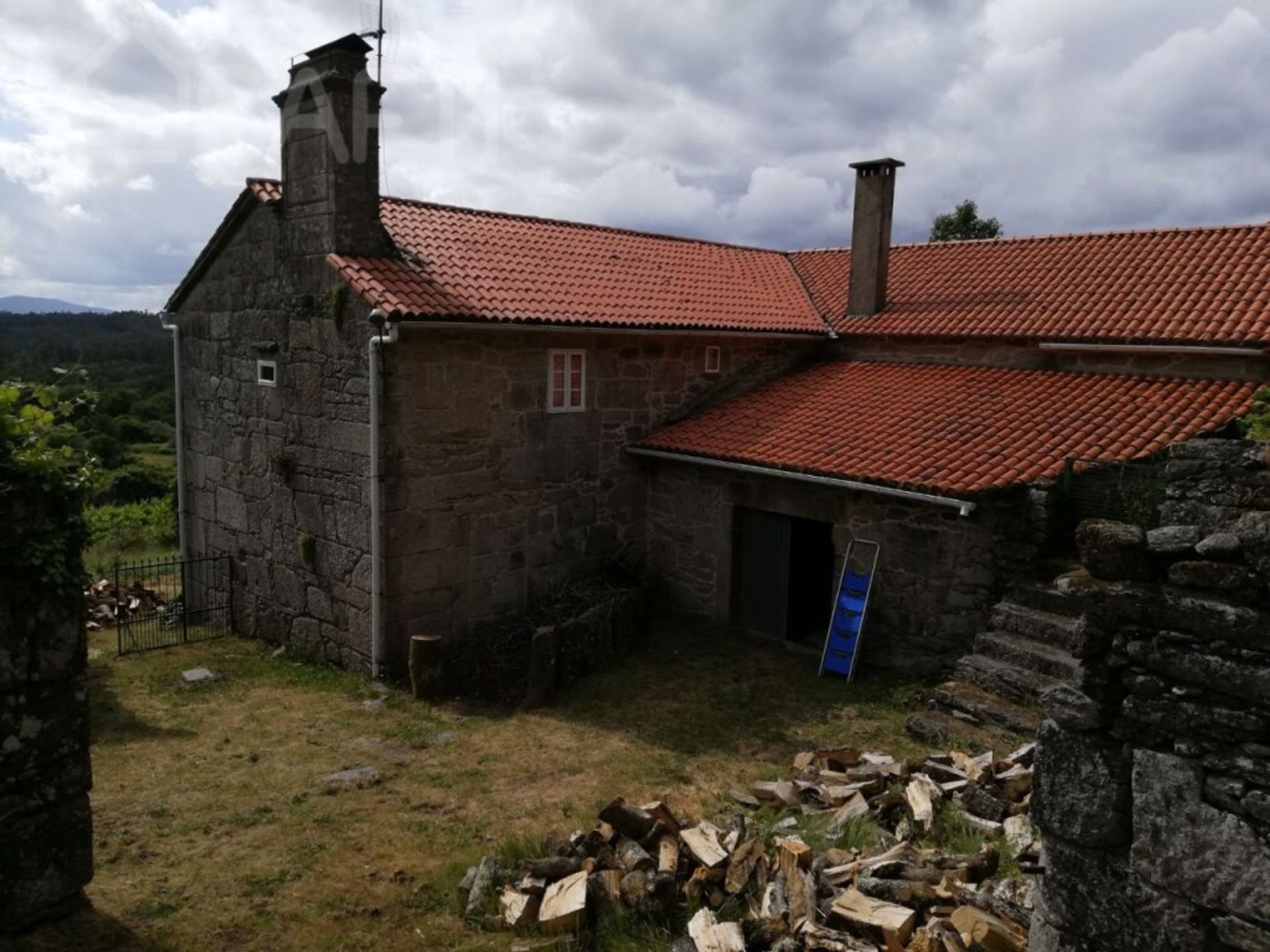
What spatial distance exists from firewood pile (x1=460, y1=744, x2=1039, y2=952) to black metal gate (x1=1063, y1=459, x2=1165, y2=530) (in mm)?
3394

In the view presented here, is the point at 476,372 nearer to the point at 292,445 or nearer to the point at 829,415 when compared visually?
the point at 292,445

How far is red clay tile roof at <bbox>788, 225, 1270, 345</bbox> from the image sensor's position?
11.5m

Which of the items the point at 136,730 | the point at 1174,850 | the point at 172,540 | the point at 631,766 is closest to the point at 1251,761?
the point at 1174,850

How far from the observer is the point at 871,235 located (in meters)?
15.0

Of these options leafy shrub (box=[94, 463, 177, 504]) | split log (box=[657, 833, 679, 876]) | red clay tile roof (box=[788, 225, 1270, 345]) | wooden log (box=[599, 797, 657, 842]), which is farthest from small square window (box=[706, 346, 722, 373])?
leafy shrub (box=[94, 463, 177, 504])

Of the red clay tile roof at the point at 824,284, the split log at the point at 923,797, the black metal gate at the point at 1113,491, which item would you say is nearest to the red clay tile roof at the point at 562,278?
the red clay tile roof at the point at 824,284

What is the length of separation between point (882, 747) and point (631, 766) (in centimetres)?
235

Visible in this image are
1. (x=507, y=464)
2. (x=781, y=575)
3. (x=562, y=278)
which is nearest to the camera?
(x=507, y=464)

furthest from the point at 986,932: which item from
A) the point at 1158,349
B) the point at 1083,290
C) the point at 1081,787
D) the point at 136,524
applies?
the point at 136,524

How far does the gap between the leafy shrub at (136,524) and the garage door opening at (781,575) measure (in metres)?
12.4

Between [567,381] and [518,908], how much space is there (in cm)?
750

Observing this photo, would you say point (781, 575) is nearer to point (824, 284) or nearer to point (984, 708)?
point (984, 708)

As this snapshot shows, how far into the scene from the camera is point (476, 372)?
10742 millimetres

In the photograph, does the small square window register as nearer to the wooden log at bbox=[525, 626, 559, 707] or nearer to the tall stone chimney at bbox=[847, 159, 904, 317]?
the tall stone chimney at bbox=[847, 159, 904, 317]
